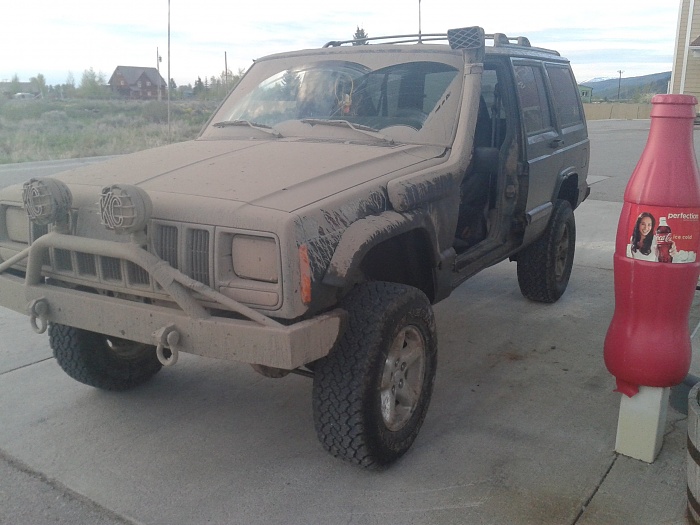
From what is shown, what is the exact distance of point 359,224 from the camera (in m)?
3.01

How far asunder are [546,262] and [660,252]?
254cm

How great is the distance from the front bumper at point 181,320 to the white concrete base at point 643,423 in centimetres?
146

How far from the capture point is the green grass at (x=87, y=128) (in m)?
23.1

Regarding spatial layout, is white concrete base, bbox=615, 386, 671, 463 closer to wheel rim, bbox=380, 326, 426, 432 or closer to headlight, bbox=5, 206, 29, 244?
wheel rim, bbox=380, 326, 426, 432

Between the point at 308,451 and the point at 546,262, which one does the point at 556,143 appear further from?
the point at 308,451

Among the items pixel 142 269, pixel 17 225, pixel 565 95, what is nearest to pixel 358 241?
pixel 142 269

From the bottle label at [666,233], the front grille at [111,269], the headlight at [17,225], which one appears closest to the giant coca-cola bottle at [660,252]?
the bottle label at [666,233]

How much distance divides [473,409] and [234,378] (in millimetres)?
1481

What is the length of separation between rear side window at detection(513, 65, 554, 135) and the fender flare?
208cm

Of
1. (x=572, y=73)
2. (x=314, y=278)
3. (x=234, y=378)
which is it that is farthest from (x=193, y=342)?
(x=572, y=73)

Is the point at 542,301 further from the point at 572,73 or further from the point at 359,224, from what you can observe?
the point at 359,224

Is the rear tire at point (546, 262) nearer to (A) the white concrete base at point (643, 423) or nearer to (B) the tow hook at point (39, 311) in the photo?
(A) the white concrete base at point (643, 423)

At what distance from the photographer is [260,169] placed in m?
3.34

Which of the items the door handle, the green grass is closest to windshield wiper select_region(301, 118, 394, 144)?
the door handle
